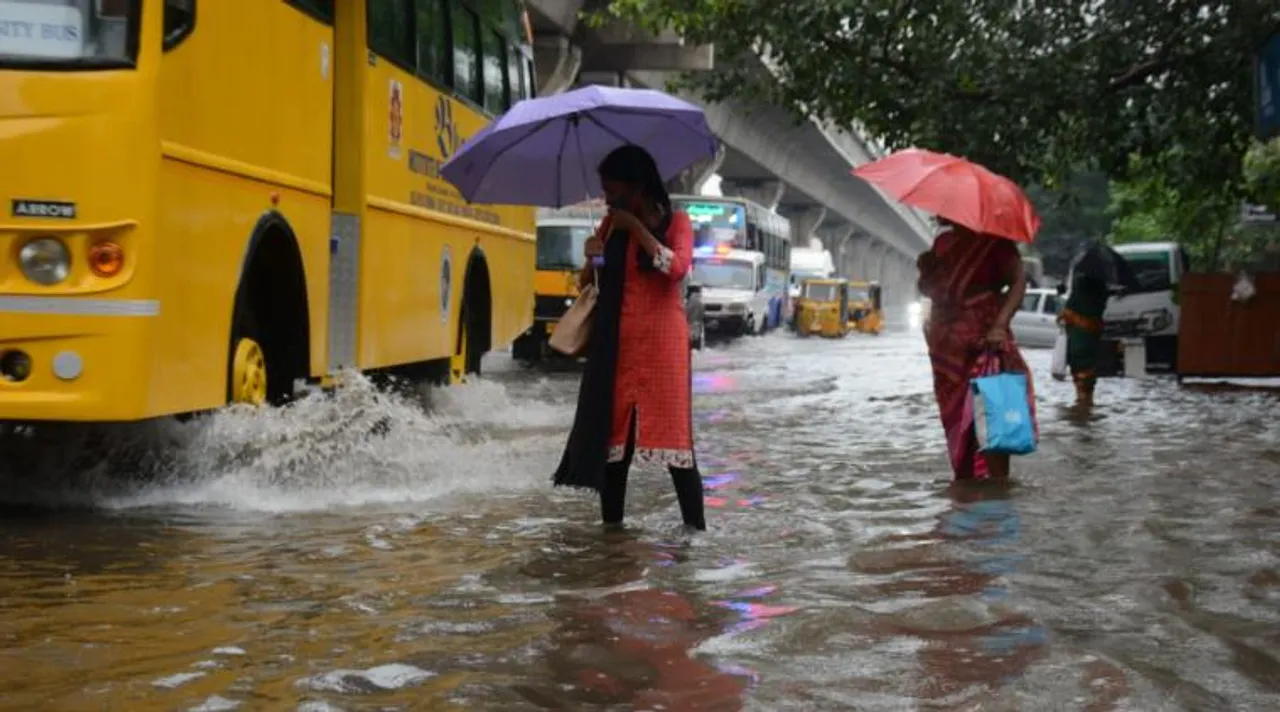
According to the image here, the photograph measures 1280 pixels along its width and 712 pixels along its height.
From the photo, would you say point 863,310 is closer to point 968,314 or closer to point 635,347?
point 968,314

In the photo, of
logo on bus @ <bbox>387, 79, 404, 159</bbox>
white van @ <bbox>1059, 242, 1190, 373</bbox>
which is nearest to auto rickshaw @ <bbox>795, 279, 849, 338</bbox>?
white van @ <bbox>1059, 242, 1190, 373</bbox>

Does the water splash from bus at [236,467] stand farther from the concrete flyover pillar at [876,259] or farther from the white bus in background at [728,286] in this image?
the concrete flyover pillar at [876,259]

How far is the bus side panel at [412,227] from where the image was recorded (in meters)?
10.5

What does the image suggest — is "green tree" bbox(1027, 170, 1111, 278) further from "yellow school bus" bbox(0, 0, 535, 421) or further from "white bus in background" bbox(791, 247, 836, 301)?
"yellow school bus" bbox(0, 0, 535, 421)

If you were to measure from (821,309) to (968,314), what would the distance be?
137 feet

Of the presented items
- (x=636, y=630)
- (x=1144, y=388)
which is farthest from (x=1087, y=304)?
(x=636, y=630)

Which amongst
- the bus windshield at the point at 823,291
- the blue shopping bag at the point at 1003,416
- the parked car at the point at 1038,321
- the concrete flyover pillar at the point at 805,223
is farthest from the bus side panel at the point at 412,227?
the concrete flyover pillar at the point at 805,223

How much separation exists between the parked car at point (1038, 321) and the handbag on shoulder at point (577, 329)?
29.8 metres

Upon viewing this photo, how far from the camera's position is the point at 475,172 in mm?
8586

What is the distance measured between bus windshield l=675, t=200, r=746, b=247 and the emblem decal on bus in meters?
34.8

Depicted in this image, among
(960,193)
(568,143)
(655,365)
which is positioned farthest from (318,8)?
(655,365)

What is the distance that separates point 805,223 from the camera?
2837 inches

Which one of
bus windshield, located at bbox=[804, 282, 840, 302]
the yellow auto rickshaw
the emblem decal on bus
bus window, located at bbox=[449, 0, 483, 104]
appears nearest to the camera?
the emblem decal on bus

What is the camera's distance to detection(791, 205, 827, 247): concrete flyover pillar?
71.6 metres
